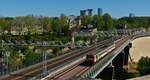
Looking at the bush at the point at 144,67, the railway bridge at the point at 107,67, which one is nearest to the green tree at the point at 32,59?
the railway bridge at the point at 107,67

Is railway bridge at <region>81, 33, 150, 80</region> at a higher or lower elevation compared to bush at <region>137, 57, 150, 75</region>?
higher

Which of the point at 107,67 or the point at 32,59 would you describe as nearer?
the point at 32,59

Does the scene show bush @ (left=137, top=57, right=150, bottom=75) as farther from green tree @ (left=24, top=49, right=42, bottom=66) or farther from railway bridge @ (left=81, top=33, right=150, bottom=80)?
green tree @ (left=24, top=49, right=42, bottom=66)

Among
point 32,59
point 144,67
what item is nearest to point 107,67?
point 32,59

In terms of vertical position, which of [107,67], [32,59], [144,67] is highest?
[32,59]

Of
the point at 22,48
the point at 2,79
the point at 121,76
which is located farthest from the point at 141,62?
the point at 2,79

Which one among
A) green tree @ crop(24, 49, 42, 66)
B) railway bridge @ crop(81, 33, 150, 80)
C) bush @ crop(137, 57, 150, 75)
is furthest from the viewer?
bush @ crop(137, 57, 150, 75)

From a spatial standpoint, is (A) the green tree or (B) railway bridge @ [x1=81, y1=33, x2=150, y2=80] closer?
(B) railway bridge @ [x1=81, y1=33, x2=150, y2=80]

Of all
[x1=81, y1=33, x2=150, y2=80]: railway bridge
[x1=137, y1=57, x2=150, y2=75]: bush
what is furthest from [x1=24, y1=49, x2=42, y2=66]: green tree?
[x1=137, y1=57, x2=150, y2=75]: bush

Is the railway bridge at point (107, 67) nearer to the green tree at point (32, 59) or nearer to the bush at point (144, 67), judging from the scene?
the bush at point (144, 67)

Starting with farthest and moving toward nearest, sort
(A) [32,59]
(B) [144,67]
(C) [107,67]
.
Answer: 1. (B) [144,67]
2. (C) [107,67]
3. (A) [32,59]

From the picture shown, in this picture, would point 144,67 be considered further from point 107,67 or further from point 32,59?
point 32,59

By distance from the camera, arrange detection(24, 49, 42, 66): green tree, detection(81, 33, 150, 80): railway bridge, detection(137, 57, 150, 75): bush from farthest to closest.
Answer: detection(137, 57, 150, 75): bush < detection(24, 49, 42, 66): green tree < detection(81, 33, 150, 80): railway bridge

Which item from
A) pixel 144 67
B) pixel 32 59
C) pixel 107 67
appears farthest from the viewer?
pixel 144 67
